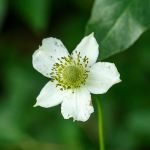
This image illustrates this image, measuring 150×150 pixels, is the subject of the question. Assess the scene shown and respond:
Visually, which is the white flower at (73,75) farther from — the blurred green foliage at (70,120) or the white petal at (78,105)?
the blurred green foliage at (70,120)

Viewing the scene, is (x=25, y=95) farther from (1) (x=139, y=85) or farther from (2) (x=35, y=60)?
(2) (x=35, y=60)

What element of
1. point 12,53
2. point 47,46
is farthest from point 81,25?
point 47,46

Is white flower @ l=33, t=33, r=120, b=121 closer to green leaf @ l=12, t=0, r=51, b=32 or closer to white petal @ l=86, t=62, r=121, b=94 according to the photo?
white petal @ l=86, t=62, r=121, b=94

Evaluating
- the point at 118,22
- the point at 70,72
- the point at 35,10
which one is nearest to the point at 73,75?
the point at 70,72

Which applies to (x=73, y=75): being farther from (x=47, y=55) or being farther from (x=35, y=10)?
(x=35, y=10)

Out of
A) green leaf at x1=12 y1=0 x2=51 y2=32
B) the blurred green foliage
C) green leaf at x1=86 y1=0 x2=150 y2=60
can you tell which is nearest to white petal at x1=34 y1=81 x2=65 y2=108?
green leaf at x1=86 y1=0 x2=150 y2=60
